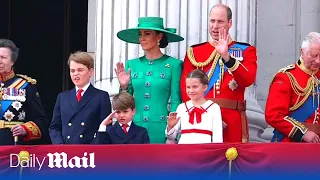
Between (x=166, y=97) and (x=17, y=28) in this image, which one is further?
(x=17, y=28)

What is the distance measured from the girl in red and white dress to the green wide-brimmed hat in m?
0.70

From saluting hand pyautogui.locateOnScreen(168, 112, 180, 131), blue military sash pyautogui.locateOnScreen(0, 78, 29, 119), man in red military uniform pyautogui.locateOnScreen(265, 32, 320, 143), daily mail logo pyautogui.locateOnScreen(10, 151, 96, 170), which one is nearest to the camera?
daily mail logo pyautogui.locateOnScreen(10, 151, 96, 170)

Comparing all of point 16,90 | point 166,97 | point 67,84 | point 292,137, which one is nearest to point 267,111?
point 292,137

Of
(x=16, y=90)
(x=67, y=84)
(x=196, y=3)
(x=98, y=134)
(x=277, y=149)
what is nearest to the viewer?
(x=277, y=149)

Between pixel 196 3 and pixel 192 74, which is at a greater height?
pixel 196 3

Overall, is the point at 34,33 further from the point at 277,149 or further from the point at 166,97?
the point at 277,149

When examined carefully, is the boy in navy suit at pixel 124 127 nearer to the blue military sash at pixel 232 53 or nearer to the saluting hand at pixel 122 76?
the saluting hand at pixel 122 76

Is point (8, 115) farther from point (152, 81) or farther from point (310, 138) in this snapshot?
point (310, 138)

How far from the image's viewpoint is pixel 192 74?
7898 millimetres

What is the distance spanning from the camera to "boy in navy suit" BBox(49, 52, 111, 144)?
8.08 meters

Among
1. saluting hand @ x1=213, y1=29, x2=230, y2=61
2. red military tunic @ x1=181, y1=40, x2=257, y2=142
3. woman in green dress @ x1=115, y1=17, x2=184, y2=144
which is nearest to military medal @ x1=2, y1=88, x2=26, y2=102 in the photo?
woman in green dress @ x1=115, y1=17, x2=184, y2=144

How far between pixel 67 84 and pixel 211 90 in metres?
5.20

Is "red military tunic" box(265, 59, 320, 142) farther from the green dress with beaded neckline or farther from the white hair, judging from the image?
the green dress with beaded neckline

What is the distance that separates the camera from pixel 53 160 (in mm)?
7297
